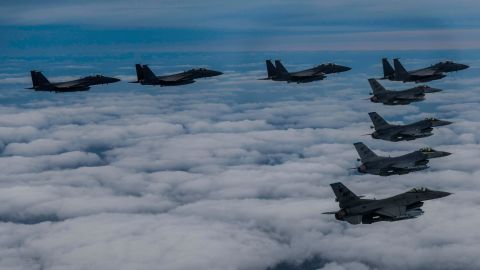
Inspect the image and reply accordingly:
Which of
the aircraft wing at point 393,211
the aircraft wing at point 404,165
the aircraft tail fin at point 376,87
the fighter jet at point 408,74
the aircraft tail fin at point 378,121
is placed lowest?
the aircraft wing at point 393,211

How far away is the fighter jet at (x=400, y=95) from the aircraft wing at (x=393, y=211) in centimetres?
3636

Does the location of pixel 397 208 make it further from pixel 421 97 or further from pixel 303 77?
pixel 303 77

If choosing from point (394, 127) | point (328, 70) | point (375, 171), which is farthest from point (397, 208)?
point (328, 70)

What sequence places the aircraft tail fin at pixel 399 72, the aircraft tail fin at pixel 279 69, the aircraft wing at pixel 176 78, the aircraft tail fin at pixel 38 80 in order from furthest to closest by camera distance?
the aircraft tail fin at pixel 279 69 → the aircraft tail fin at pixel 38 80 → the aircraft tail fin at pixel 399 72 → the aircraft wing at pixel 176 78

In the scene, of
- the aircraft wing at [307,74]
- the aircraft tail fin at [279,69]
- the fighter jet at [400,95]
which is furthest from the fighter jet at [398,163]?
the aircraft tail fin at [279,69]

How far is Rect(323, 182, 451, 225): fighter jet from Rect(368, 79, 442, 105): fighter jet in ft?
107

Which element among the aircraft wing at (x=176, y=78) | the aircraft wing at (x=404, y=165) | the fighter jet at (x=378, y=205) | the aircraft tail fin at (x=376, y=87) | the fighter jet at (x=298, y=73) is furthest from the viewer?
the fighter jet at (x=298, y=73)

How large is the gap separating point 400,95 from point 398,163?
21551mm

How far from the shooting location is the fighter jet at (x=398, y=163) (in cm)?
9931

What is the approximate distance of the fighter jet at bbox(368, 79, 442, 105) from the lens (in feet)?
383

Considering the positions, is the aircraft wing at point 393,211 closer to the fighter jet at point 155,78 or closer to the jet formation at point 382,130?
the jet formation at point 382,130

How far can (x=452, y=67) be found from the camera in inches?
5138

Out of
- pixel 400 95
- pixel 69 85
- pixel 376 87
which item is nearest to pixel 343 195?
pixel 400 95

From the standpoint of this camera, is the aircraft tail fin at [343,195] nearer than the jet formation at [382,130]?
No
